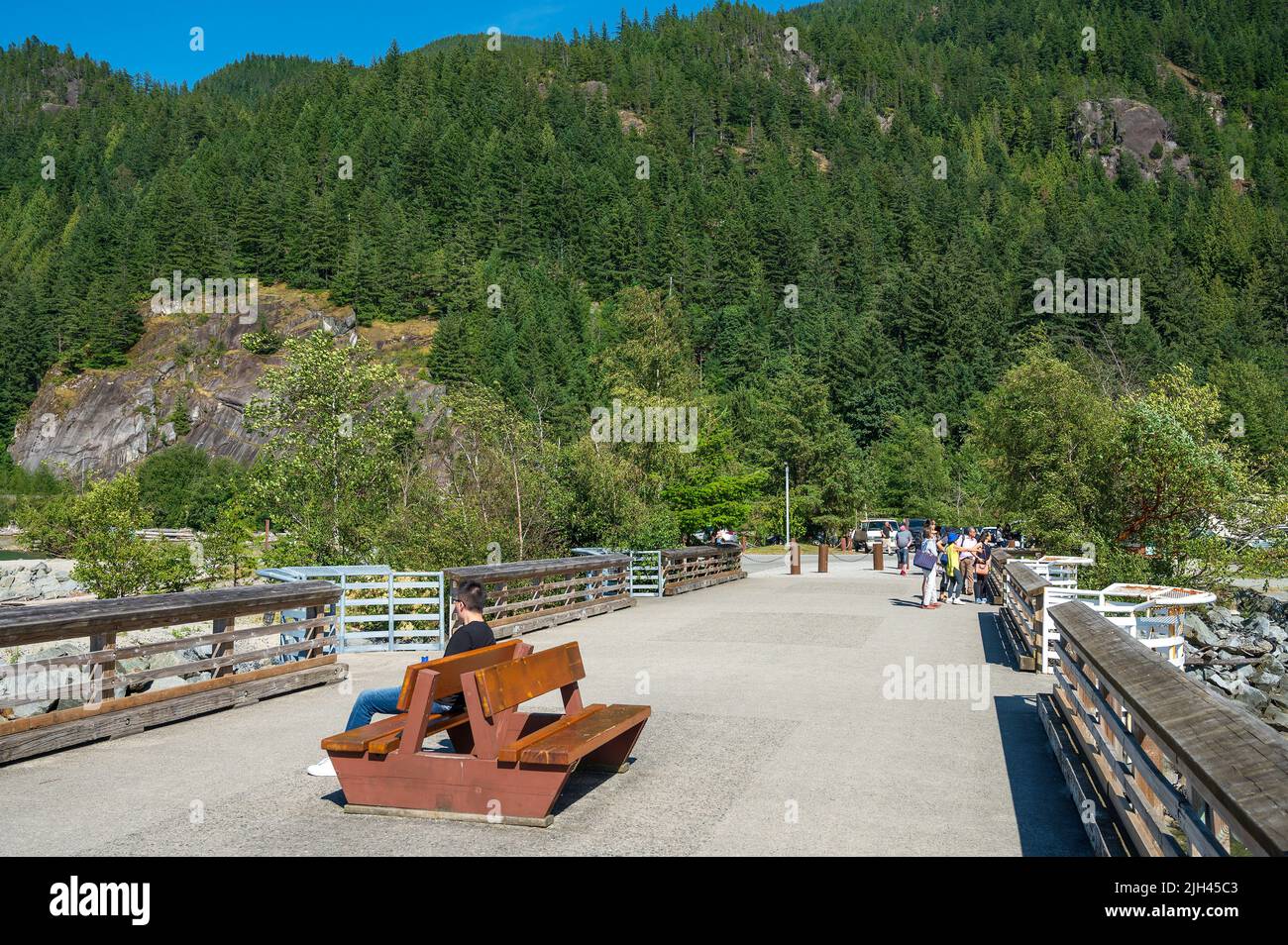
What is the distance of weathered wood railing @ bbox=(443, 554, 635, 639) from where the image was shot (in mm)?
16031

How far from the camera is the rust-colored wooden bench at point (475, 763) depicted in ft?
20.2

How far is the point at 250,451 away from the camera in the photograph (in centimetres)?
9188

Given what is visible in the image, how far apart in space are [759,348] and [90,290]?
7626 centimetres

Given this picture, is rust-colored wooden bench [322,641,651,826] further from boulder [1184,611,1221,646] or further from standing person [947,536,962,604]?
standing person [947,536,962,604]

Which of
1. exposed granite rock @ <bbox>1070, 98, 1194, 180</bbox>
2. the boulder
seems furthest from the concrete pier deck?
exposed granite rock @ <bbox>1070, 98, 1194, 180</bbox>

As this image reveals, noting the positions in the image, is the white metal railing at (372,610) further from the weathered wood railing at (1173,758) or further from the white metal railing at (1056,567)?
the white metal railing at (1056,567)

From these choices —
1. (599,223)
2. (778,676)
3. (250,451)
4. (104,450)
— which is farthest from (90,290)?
(778,676)

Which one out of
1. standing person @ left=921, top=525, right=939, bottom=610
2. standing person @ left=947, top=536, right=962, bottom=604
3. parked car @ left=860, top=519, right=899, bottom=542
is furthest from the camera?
parked car @ left=860, top=519, right=899, bottom=542

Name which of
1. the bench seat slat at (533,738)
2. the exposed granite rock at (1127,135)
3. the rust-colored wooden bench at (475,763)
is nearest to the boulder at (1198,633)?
the bench seat slat at (533,738)

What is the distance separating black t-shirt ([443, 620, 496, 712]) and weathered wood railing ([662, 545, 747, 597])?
16.7 meters

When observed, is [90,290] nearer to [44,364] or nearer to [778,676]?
[44,364]

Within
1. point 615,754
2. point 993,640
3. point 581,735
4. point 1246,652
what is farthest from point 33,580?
point 581,735

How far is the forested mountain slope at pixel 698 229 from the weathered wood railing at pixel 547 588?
72.3 ft

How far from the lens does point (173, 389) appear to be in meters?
101
